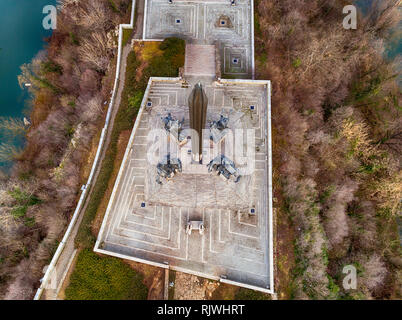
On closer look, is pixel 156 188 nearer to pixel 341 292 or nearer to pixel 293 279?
pixel 293 279

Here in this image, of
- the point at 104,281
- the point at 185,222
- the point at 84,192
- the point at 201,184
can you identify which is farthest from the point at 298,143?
the point at 104,281

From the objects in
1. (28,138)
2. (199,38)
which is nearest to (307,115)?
(199,38)

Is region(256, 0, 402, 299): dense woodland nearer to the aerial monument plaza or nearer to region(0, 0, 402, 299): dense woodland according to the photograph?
region(0, 0, 402, 299): dense woodland

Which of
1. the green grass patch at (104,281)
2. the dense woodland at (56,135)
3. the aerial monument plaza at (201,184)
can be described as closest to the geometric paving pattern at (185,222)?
the aerial monument plaza at (201,184)

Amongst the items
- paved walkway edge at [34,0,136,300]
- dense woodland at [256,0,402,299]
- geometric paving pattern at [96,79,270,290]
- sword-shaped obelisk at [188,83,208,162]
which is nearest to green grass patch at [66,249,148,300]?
geometric paving pattern at [96,79,270,290]

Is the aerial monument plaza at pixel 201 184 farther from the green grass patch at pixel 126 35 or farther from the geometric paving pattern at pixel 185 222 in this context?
the green grass patch at pixel 126 35

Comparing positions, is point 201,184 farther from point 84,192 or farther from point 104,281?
point 104,281
